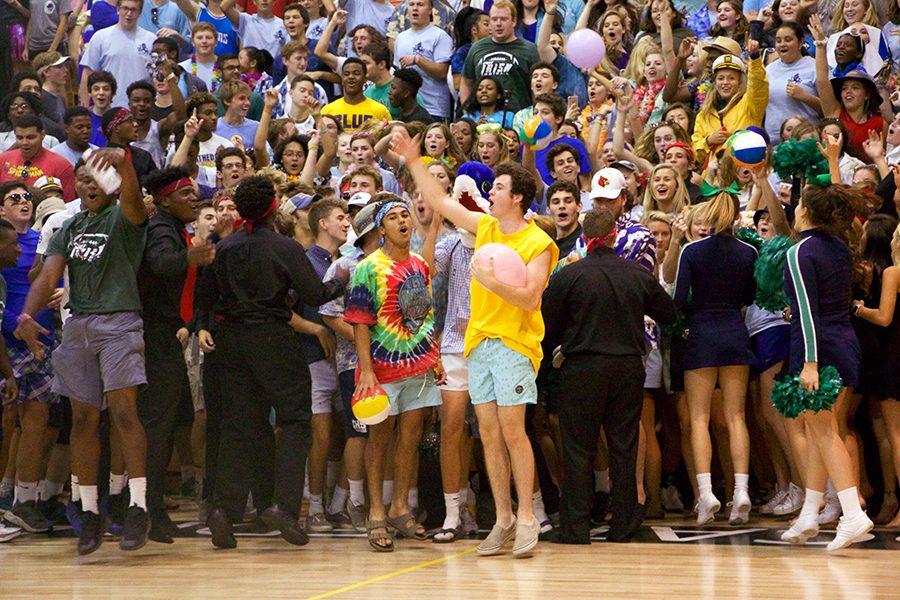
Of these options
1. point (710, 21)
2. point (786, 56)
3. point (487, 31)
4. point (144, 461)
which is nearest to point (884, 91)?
point (786, 56)

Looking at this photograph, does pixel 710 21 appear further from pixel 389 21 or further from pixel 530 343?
pixel 530 343

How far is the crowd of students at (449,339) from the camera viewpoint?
7.27 m

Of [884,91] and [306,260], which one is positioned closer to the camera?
[306,260]

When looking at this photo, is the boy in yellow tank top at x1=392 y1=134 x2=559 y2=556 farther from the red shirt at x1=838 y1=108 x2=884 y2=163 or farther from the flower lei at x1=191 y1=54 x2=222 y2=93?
the flower lei at x1=191 y1=54 x2=222 y2=93

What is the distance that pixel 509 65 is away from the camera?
1226 centimetres

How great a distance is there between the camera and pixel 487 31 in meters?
13.3

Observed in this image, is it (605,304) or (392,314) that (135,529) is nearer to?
(392,314)

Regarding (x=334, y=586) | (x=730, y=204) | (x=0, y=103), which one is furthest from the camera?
(x=0, y=103)

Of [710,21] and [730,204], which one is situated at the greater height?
[710,21]

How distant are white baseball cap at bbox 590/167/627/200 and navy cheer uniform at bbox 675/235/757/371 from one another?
558mm

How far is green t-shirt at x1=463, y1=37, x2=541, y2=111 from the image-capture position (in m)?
12.2

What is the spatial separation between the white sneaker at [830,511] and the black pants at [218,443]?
3365 mm

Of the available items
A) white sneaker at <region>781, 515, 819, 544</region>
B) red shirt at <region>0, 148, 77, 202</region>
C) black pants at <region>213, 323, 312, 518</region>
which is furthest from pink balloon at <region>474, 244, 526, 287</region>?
red shirt at <region>0, 148, 77, 202</region>

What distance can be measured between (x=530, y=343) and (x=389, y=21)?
26.4 feet
